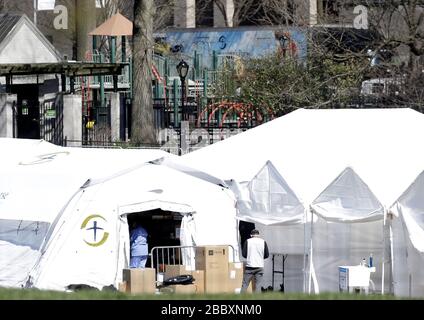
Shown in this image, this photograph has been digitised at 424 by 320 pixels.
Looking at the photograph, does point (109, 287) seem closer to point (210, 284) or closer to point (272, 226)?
point (210, 284)

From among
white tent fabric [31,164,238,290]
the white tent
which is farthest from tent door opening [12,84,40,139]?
white tent fabric [31,164,238,290]

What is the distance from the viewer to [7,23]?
40.3 meters

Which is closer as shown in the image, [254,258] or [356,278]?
[356,278]

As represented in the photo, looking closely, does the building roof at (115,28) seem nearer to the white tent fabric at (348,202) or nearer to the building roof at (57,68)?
the building roof at (57,68)

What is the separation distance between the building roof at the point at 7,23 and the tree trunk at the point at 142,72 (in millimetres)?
6462

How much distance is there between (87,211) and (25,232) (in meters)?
1.41

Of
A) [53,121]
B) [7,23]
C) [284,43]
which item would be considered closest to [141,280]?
[53,121]

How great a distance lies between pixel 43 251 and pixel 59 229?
0.50 metres

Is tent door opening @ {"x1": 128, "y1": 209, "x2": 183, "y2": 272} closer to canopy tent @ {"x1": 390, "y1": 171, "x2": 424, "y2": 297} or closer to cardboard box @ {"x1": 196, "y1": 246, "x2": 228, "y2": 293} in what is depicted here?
cardboard box @ {"x1": 196, "y1": 246, "x2": 228, "y2": 293}

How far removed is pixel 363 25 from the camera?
35.0m

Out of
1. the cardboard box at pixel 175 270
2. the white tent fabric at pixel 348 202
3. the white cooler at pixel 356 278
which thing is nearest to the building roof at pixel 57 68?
the cardboard box at pixel 175 270

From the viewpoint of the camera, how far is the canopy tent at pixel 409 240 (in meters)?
20.2

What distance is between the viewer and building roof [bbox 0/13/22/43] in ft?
128

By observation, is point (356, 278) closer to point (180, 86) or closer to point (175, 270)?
point (175, 270)
